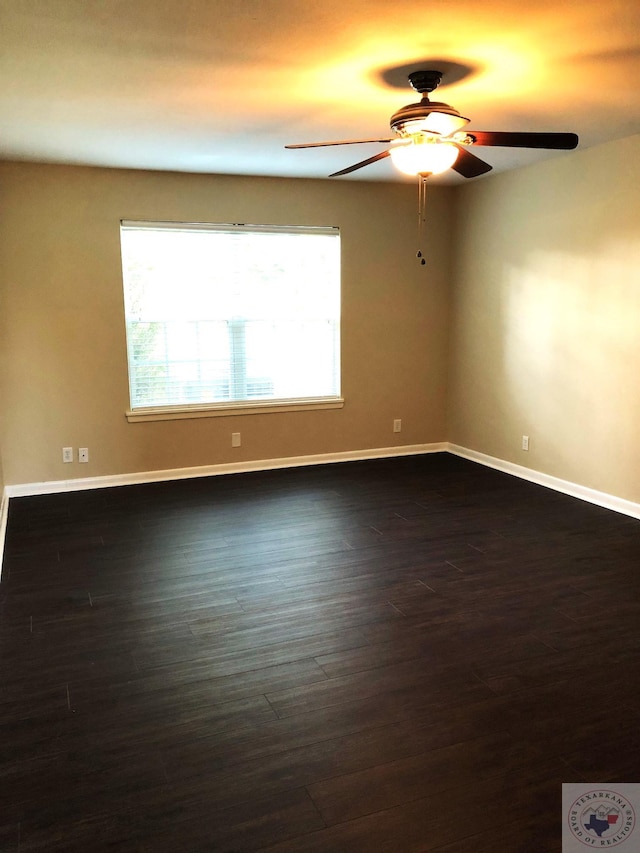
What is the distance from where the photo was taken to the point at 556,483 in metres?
5.13

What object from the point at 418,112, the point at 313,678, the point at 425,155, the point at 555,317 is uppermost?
the point at 418,112

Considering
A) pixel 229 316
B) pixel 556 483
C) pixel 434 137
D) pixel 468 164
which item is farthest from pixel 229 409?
pixel 434 137

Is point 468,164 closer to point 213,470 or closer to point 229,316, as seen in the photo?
point 229,316

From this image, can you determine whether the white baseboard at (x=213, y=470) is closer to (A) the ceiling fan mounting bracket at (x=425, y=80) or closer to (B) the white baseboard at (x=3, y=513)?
(B) the white baseboard at (x=3, y=513)

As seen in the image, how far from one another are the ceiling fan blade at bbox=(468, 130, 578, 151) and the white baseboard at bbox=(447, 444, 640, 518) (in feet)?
8.68

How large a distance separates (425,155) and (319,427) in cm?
334

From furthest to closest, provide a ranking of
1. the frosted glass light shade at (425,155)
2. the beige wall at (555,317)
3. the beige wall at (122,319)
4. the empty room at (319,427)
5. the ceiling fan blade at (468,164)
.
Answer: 1. the beige wall at (122,319)
2. the beige wall at (555,317)
3. the ceiling fan blade at (468,164)
4. the frosted glass light shade at (425,155)
5. the empty room at (319,427)

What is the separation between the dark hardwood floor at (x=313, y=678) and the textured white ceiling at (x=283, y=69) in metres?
2.43

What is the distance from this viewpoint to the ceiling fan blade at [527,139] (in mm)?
2724

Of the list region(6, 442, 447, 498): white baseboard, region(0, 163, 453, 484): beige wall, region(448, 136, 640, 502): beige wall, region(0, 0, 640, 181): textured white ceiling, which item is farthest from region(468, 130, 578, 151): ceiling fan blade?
region(6, 442, 447, 498): white baseboard

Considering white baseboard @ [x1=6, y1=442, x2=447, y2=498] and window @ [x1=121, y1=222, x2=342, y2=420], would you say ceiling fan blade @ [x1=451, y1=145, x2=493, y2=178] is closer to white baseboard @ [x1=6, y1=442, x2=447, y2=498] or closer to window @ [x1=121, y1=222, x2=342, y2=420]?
window @ [x1=121, y1=222, x2=342, y2=420]

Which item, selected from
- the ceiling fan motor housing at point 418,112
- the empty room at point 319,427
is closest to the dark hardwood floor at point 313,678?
the empty room at point 319,427

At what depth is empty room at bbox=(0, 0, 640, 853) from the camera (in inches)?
81.0

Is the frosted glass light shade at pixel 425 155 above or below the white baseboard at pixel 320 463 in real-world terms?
above
